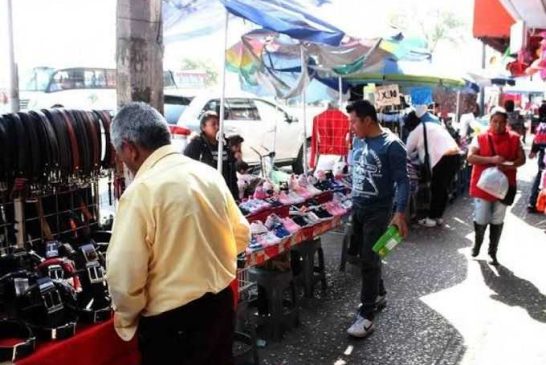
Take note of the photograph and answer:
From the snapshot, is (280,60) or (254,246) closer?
(254,246)

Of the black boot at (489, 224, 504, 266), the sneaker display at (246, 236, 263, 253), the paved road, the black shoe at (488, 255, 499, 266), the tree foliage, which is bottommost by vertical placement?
the paved road

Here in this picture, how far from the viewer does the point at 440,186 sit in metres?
8.33

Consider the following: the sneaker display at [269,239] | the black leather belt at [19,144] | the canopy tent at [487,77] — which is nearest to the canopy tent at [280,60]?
the sneaker display at [269,239]

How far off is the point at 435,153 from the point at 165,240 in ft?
22.1

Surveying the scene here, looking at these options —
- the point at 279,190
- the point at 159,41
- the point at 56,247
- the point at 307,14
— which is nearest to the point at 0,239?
the point at 56,247

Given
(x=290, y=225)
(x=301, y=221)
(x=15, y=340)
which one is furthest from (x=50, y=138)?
(x=301, y=221)

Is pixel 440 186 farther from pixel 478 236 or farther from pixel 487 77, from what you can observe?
pixel 487 77

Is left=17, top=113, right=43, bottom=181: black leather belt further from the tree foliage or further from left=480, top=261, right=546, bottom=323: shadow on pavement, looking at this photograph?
the tree foliage

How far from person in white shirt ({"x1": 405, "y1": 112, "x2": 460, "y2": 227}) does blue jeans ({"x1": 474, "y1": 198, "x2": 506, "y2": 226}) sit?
206 cm

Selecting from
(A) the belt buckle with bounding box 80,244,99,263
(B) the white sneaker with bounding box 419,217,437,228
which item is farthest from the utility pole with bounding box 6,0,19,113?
(B) the white sneaker with bounding box 419,217,437,228

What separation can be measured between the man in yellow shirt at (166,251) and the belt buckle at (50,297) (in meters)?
0.26

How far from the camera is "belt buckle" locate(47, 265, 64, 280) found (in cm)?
251

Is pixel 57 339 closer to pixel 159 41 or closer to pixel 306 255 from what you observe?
pixel 159 41

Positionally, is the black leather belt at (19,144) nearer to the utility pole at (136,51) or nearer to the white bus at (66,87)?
the utility pole at (136,51)
